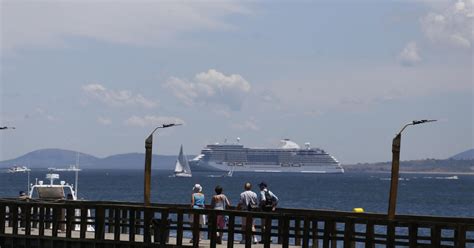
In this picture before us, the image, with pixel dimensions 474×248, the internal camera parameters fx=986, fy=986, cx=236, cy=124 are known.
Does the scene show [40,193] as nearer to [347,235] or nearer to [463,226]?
[347,235]

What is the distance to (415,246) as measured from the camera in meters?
21.6

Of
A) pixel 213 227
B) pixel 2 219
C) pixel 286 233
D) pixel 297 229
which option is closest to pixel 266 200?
pixel 213 227

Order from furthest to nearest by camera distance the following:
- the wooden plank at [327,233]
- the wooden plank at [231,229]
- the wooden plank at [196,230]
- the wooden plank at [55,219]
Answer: the wooden plank at [55,219] → the wooden plank at [196,230] → the wooden plank at [231,229] → the wooden plank at [327,233]

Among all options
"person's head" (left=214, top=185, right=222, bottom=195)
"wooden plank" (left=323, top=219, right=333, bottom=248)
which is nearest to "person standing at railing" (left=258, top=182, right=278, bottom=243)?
"person's head" (left=214, top=185, right=222, bottom=195)

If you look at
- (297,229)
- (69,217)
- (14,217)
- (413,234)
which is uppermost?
(413,234)

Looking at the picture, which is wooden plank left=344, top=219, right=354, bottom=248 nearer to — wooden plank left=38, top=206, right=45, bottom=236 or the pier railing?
the pier railing

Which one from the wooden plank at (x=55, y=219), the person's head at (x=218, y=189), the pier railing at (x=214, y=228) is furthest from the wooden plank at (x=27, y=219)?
the person's head at (x=218, y=189)

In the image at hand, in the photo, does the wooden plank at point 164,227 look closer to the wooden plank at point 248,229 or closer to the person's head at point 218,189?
the person's head at point 218,189

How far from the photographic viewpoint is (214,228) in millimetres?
24219

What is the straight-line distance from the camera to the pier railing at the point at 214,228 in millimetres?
21828

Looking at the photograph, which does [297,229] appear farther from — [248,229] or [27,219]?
[27,219]

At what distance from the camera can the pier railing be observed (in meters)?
21.8

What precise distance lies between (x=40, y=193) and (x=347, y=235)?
1748 cm

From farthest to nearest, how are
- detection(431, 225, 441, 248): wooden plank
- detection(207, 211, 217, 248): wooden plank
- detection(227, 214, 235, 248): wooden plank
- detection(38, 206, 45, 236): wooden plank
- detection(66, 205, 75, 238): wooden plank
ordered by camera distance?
detection(38, 206, 45, 236): wooden plank, detection(66, 205, 75, 238): wooden plank, detection(207, 211, 217, 248): wooden plank, detection(227, 214, 235, 248): wooden plank, detection(431, 225, 441, 248): wooden plank
